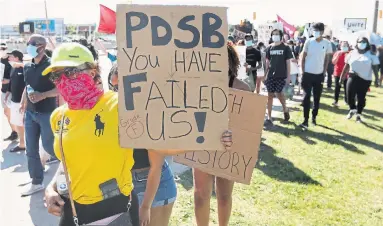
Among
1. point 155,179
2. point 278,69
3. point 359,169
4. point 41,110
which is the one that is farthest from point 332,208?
point 278,69

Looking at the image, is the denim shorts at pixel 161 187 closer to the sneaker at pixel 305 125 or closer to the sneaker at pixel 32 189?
the sneaker at pixel 32 189

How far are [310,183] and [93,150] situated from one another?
3.67 m

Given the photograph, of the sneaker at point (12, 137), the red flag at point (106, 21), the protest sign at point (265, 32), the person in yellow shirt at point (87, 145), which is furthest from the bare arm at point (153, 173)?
the protest sign at point (265, 32)

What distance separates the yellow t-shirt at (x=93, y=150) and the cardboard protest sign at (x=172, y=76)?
0.08 m

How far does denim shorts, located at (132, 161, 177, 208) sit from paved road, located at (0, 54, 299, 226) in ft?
6.30

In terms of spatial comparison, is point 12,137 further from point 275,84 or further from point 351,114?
point 351,114

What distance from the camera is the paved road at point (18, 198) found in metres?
4.13

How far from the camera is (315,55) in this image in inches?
291

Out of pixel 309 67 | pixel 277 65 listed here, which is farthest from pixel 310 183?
pixel 277 65

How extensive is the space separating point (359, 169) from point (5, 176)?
4.76m

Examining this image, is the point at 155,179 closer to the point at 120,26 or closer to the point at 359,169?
the point at 120,26

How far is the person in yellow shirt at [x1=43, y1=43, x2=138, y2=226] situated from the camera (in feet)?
6.40

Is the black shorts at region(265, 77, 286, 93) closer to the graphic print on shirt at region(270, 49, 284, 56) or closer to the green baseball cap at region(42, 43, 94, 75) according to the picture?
the graphic print on shirt at region(270, 49, 284, 56)

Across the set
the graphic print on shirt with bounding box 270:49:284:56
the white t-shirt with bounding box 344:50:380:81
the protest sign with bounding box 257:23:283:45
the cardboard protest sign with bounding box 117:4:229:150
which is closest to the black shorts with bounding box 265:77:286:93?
the graphic print on shirt with bounding box 270:49:284:56
